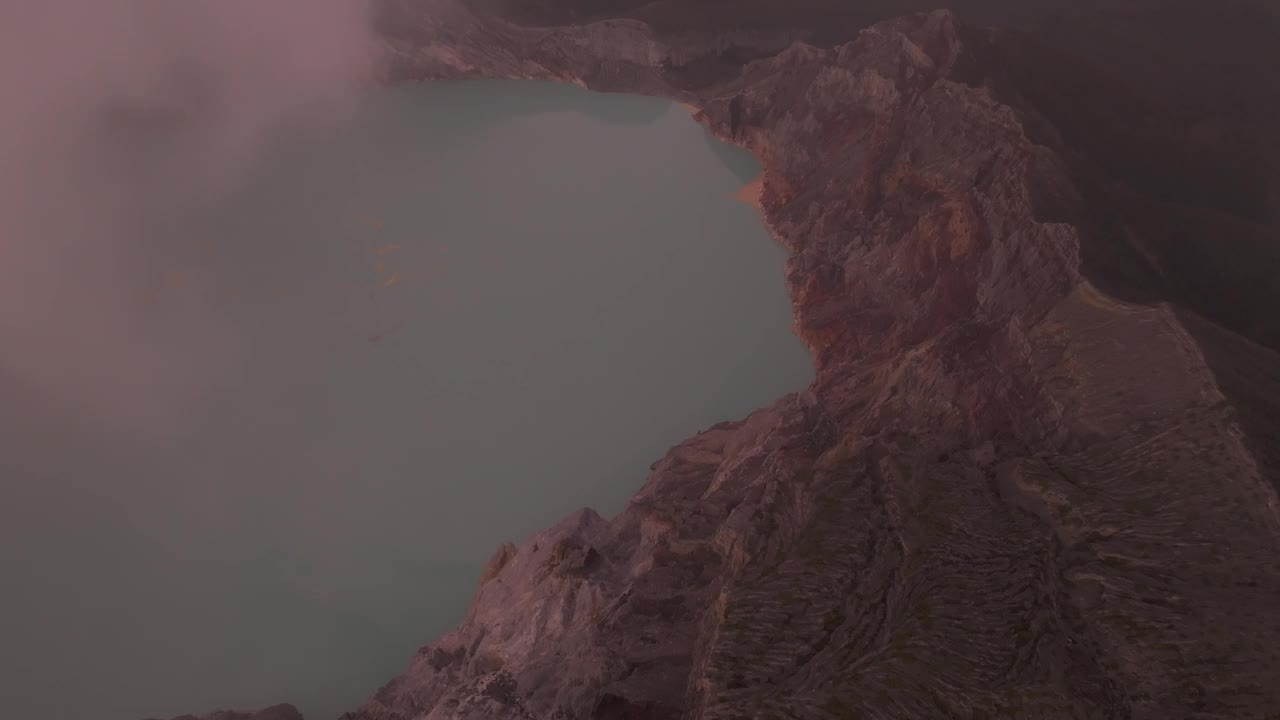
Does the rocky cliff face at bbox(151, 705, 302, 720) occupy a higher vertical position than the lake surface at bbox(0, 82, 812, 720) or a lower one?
lower

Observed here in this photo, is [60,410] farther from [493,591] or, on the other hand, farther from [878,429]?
[878,429]

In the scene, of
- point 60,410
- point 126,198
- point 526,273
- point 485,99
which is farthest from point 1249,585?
point 126,198

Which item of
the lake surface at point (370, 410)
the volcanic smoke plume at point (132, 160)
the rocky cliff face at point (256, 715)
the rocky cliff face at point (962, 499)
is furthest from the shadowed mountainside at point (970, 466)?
the volcanic smoke plume at point (132, 160)

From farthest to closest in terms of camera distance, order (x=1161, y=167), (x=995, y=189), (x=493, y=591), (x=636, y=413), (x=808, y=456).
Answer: (x=1161, y=167)
(x=636, y=413)
(x=995, y=189)
(x=493, y=591)
(x=808, y=456)

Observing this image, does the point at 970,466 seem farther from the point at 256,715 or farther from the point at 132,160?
the point at 132,160

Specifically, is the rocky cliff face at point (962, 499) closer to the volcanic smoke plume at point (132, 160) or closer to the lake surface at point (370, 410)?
the lake surface at point (370, 410)

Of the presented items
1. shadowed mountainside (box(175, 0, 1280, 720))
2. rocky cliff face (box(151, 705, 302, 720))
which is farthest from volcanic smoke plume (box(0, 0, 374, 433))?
shadowed mountainside (box(175, 0, 1280, 720))

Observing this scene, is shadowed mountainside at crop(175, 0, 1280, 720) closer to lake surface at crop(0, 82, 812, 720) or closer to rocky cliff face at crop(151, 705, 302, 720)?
lake surface at crop(0, 82, 812, 720)
